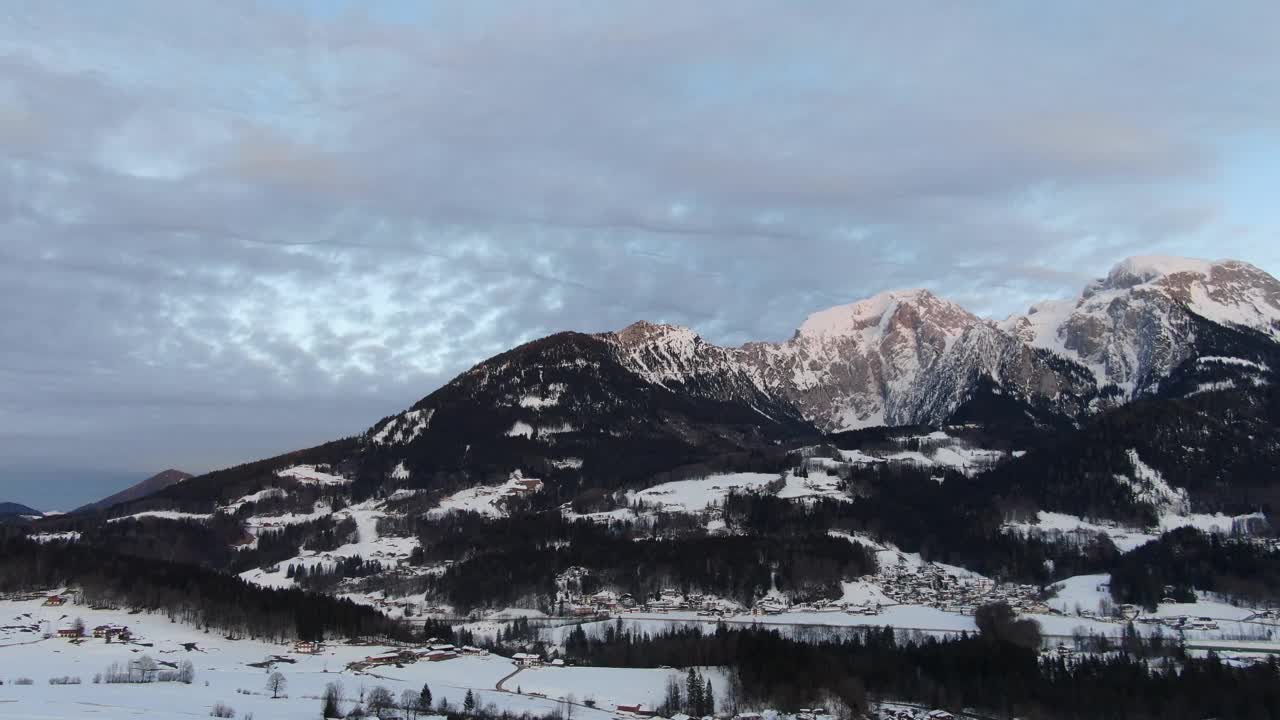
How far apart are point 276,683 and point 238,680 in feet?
31.4

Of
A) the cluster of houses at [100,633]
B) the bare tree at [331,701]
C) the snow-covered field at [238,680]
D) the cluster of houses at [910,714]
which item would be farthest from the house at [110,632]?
the cluster of houses at [910,714]

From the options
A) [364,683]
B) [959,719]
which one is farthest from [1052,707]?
Answer: [364,683]

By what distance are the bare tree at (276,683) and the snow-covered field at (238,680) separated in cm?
93

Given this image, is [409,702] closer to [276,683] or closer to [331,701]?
[331,701]

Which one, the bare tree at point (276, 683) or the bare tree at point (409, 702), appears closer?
the bare tree at point (409, 702)

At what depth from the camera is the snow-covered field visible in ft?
459

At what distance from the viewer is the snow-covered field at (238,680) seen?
140000 millimetres

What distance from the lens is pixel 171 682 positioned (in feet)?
533

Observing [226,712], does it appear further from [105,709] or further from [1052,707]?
[1052,707]

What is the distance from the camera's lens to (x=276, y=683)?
160 metres

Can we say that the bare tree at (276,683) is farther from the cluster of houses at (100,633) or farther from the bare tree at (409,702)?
the cluster of houses at (100,633)

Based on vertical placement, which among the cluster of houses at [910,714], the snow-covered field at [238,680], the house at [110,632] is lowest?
the cluster of houses at [910,714]

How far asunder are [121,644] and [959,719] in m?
123

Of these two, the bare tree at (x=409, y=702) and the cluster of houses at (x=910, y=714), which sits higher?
the bare tree at (x=409, y=702)
